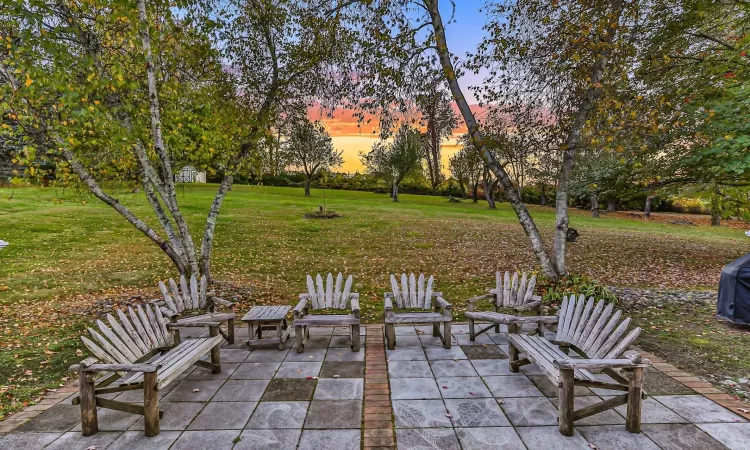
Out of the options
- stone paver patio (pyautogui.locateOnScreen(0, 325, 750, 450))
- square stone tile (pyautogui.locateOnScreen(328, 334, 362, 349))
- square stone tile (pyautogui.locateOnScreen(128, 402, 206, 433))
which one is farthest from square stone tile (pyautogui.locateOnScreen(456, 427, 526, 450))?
square stone tile (pyautogui.locateOnScreen(128, 402, 206, 433))

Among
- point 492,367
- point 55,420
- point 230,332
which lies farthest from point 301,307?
point 55,420

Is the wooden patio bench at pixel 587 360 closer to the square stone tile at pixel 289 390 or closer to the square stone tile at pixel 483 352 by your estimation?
the square stone tile at pixel 483 352

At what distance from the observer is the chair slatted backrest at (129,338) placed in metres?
3.90

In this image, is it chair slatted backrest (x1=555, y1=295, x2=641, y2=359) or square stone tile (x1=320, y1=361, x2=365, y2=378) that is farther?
square stone tile (x1=320, y1=361, x2=365, y2=378)

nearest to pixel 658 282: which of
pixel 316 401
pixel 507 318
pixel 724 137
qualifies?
pixel 724 137

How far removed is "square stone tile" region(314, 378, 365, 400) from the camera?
4.36m

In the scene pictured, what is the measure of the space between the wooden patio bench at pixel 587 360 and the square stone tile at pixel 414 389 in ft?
3.93

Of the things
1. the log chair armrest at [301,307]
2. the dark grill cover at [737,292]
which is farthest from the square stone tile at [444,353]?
the dark grill cover at [737,292]

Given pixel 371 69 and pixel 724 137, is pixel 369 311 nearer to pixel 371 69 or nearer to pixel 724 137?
pixel 371 69

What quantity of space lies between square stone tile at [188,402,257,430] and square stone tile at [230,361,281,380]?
67 centimetres

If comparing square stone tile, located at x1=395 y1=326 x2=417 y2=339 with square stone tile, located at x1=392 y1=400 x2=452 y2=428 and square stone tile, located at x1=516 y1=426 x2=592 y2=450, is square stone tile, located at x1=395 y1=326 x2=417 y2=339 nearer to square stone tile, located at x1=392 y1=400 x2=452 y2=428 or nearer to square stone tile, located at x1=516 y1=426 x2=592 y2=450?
square stone tile, located at x1=392 y1=400 x2=452 y2=428

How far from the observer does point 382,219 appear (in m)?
24.2

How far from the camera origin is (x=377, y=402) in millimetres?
4223

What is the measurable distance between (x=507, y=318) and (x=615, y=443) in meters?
2.16
